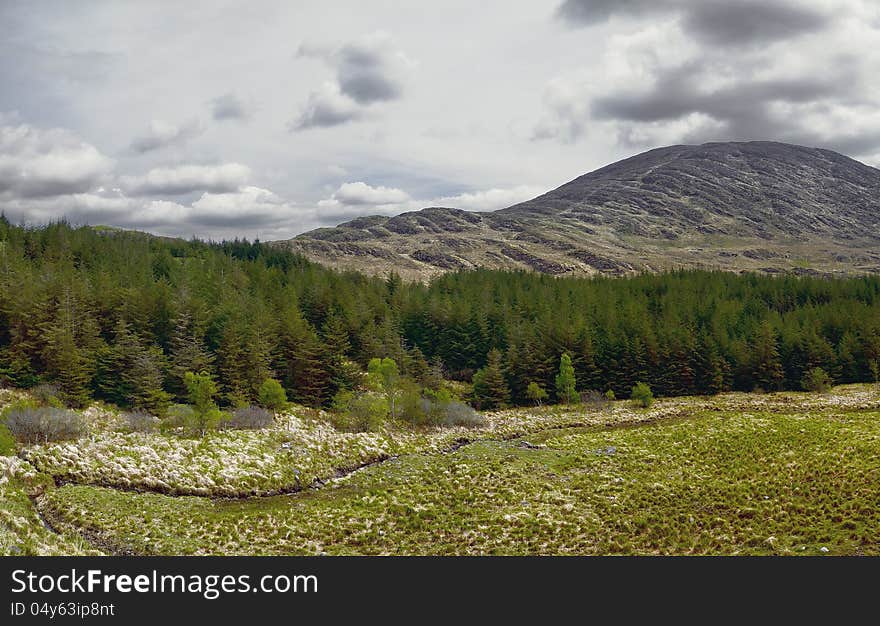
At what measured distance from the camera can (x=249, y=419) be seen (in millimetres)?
54562

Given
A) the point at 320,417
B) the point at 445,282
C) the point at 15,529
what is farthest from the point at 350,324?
the point at 15,529

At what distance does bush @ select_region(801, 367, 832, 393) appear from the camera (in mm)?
85812

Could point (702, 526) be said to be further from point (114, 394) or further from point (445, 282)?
point (445, 282)

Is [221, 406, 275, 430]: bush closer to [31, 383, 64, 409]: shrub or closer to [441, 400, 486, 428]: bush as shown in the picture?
[31, 383, 64, 409]: shrub

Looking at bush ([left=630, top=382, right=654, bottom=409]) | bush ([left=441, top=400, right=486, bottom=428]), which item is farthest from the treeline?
bush ([left=441, top=400, right=486, bottom=428])

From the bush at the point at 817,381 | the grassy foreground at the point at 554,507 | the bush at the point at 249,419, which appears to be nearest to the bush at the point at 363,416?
the bush at the point at 249,419

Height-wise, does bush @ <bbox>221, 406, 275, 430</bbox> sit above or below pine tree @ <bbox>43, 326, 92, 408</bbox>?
below

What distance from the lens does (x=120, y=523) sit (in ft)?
97.2

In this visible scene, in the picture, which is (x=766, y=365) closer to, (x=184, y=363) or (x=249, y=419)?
(x=249, y=419)

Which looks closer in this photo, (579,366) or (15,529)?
(15,529)

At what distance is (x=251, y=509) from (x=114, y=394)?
1432 inches

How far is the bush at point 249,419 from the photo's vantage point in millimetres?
53156

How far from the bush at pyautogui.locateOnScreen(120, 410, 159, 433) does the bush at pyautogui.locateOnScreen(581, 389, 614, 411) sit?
5542 cm

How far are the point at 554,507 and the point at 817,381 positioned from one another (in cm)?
7506
